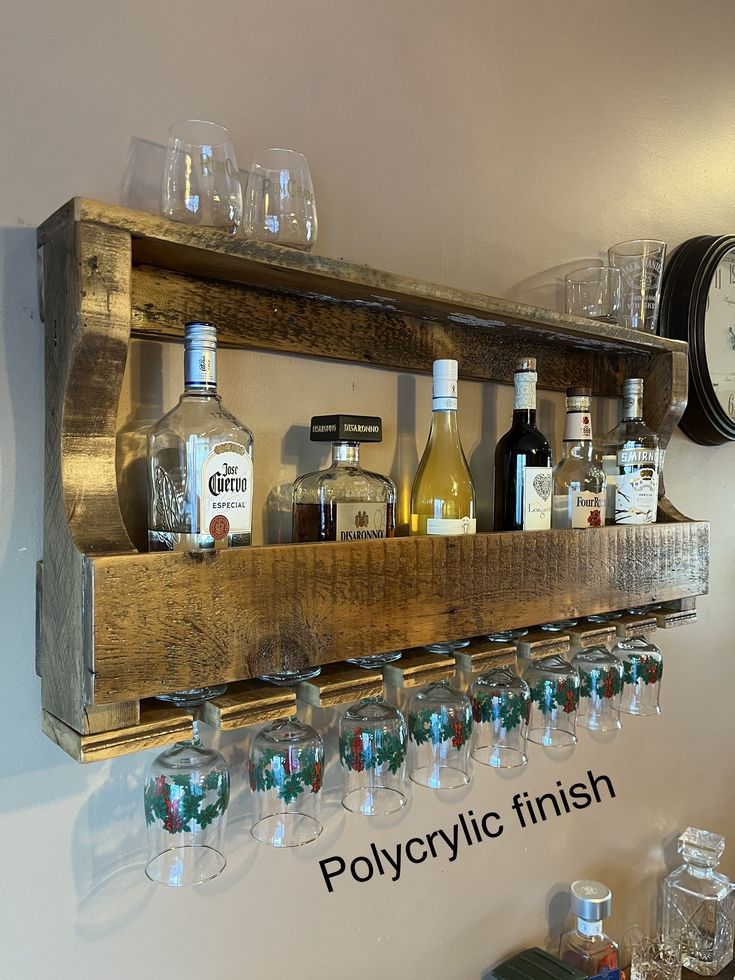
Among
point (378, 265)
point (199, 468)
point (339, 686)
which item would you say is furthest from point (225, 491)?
point (378, 265)

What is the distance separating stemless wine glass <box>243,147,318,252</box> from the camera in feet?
2.86

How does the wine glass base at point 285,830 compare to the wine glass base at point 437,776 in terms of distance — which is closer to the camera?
the wine glass base at point 285,830

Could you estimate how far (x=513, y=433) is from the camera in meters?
1.21

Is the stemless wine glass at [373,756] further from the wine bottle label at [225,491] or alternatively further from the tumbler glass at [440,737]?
the wine bottle label at [225,491]

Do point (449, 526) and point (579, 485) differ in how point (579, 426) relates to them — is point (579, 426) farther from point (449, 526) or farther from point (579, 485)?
point (449, 526)

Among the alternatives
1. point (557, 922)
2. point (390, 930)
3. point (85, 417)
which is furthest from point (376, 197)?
point (557, 922)

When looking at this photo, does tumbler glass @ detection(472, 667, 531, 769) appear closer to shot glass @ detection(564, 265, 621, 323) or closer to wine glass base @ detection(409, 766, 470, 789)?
wine glass base @ detection(409, 766, 470, 789)

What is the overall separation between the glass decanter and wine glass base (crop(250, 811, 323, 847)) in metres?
1.11

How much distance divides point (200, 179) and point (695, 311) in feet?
3.92

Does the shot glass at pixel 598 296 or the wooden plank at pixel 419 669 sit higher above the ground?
the shot glass at pixel 598 296

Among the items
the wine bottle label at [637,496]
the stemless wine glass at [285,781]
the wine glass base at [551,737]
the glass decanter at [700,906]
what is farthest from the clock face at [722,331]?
the stemless wine glass at [285,781]

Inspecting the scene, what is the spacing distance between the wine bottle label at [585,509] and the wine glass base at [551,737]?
345 mm

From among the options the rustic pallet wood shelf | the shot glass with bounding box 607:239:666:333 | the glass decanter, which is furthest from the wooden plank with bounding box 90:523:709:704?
the glass decanter

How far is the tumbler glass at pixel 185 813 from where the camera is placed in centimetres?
84
